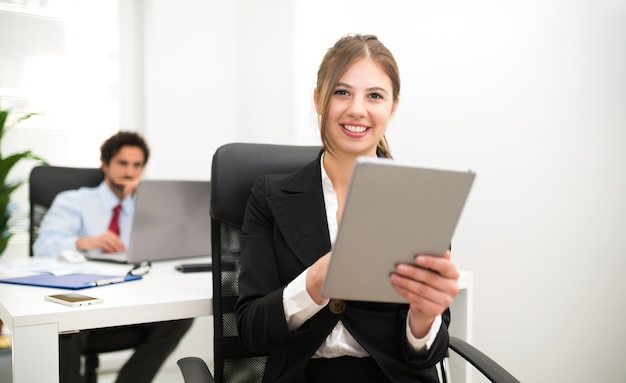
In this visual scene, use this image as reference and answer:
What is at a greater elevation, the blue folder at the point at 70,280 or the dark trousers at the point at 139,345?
the blue folder at the point at 70,280

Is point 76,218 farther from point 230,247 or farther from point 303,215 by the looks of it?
point 303,215

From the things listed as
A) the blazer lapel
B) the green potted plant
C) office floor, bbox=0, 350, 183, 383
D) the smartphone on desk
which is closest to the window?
the green potted plant

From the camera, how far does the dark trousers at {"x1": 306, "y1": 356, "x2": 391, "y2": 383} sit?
1.16 meters

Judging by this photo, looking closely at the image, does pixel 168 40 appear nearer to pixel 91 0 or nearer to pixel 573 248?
pixel 91 0

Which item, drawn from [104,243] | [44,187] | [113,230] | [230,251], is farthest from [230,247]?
[44,187]

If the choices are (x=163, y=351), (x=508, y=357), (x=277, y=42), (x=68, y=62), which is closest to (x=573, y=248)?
(x=508, y=357)

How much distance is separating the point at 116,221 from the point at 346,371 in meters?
1.72

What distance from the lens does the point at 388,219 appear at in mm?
816

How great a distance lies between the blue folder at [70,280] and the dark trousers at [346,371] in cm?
66

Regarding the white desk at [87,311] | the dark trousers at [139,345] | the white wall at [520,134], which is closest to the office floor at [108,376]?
the dark trousers at [139,345]

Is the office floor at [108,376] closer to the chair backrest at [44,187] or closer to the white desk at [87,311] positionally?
the white desk at [87,311]

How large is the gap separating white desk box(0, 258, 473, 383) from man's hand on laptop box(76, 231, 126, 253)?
1.59ft

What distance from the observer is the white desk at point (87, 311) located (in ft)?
3.70

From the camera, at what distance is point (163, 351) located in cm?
189
